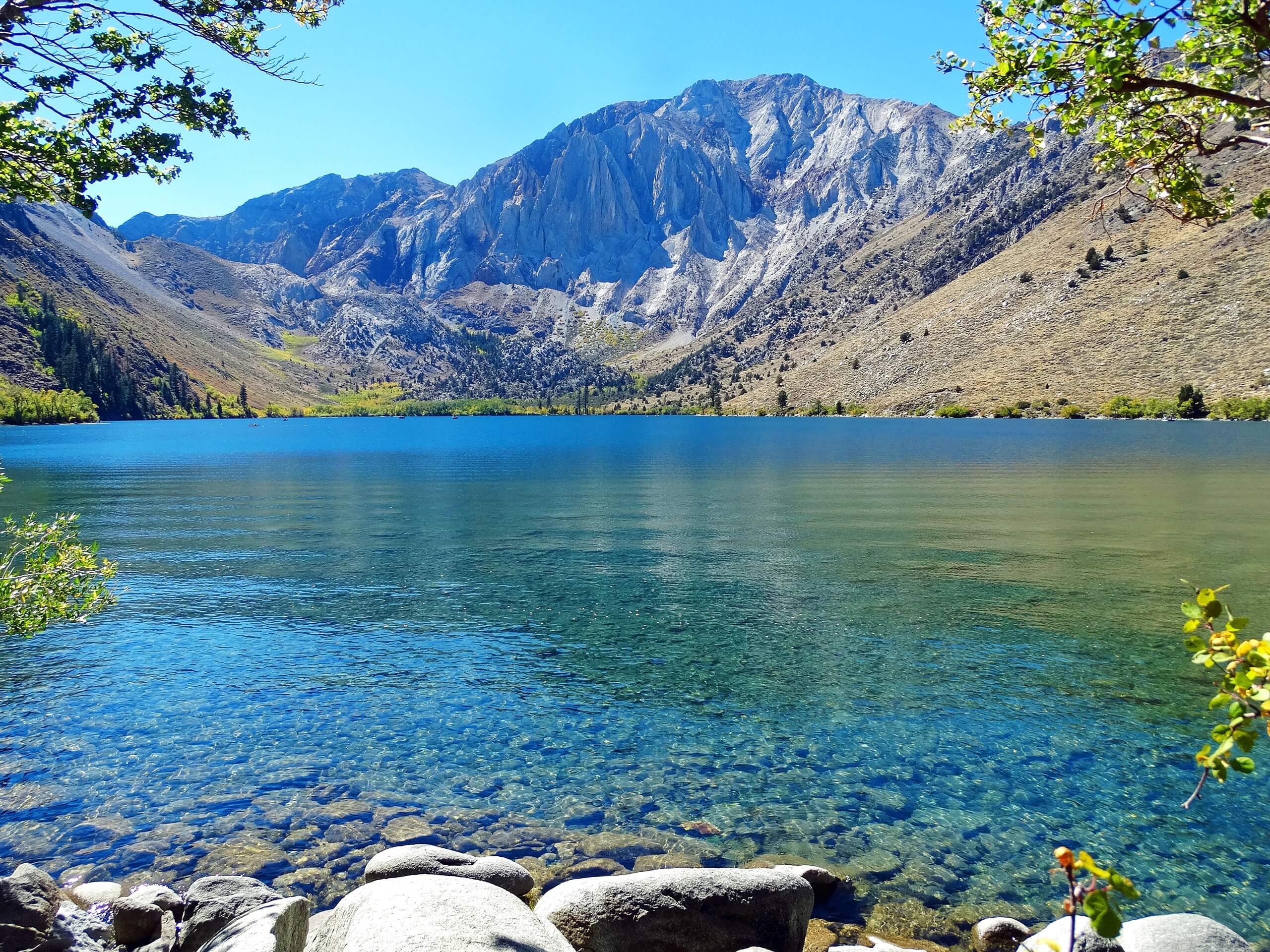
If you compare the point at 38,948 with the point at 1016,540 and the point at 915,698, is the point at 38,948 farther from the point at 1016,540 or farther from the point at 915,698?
the point at 1016,540

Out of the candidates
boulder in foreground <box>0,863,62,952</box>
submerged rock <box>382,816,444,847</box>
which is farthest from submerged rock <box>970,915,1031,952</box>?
boulder in foreground <box>0,863,62,952</box>

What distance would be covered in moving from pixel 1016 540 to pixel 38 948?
49.5 metres

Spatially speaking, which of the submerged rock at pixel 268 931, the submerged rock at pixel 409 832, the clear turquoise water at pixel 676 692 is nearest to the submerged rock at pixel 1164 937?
the clear turquoise water at pixel 676 692

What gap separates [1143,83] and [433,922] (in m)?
12.8

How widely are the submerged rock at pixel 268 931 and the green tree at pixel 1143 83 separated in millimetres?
14218

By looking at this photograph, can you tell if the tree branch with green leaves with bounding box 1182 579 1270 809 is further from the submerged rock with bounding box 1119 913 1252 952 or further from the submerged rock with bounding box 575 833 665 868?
the submerged rock with bounding box 575 833 665 868

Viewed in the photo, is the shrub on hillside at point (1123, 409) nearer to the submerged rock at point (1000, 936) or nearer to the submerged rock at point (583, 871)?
the submerged rock at point (1000, 936)

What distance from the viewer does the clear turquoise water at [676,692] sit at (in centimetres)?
1605

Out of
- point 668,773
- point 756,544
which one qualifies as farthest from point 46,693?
point 756,544

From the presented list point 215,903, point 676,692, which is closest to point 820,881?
point 676,692

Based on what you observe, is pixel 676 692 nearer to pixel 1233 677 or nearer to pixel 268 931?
pixel 268 931

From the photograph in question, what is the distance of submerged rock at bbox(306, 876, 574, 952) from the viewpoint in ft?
29.6

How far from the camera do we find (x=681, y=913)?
1219 cm

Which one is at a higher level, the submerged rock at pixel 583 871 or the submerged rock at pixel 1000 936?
the submerged rock at pixel 1000 936
